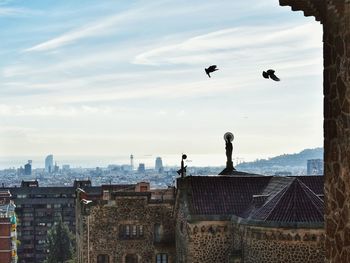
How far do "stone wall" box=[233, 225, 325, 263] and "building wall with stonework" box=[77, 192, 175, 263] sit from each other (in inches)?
484

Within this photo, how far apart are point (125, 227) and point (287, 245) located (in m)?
→ 14.9

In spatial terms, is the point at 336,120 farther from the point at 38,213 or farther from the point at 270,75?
the point at 38,213

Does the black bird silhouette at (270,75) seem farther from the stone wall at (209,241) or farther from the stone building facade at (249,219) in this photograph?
the stone wall at (209,241)

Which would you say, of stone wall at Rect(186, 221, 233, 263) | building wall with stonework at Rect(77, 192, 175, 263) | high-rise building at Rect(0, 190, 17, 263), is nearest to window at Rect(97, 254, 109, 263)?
building wall with stonework at Rect(77, 192, 175, 263)

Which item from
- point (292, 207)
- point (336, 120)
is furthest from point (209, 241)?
point (336, 120)

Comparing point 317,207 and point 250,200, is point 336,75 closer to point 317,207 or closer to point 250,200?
point 317,207

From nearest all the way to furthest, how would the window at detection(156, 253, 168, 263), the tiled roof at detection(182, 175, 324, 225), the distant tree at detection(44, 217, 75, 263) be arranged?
the tiled roof at detection(182, 175, 324, 225) → the window at detection(156, 253, 168, 263) → the distant tree at detection(44, 217, 75, 263)

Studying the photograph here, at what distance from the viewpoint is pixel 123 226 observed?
3997cm

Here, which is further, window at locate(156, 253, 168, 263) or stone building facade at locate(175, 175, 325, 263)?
window at locate(156, 253, 168, 263)

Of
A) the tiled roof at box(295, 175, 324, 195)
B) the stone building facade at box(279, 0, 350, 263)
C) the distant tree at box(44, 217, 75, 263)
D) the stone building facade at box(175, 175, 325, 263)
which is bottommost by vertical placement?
the distant tree at box(44, 217, 75, 263)

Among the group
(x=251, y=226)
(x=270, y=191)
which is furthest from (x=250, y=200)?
(x=251, y=226)

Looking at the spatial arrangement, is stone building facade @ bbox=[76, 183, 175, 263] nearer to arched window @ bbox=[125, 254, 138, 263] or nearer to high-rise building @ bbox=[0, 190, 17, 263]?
arched window @ bbox=[125, 254, 138, 263]

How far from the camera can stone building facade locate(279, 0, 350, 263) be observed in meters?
8.96

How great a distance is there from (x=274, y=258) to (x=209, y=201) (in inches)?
235
